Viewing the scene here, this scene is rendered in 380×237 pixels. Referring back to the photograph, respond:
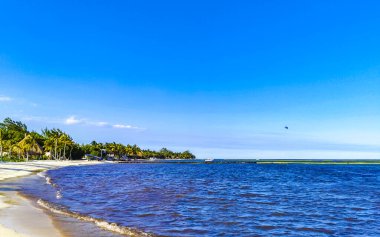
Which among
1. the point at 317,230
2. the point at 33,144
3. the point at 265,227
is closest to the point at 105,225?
the point at 265,227

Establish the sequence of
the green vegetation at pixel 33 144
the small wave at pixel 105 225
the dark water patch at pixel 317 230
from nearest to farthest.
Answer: the small wave at pixel 105 225, the dark water patch at pixel 317 230, the green vegetation at pixel 33 144

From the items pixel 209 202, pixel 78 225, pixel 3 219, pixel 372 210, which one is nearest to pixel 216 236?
pixel 78 225

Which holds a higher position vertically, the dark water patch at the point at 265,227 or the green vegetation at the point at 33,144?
the green vegetation at the point at 33,144

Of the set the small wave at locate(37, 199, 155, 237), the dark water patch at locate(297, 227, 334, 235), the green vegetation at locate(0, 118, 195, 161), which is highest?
the green vegetation at locate(0, 118, 195, 161)

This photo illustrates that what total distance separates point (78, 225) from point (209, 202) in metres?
12.0

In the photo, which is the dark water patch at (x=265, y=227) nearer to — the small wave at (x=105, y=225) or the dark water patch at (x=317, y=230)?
the dark water patch at (x=317, y=230)

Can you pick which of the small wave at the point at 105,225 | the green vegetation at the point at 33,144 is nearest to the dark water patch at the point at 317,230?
the small wave at the point at 105,225

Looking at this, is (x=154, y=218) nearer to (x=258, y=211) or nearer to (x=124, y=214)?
(x=124, y=214)

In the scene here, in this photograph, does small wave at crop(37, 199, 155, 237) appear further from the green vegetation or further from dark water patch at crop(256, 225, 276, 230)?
the green vegetation

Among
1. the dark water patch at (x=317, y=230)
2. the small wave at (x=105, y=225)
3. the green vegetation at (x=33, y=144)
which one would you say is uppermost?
the green vegetation at (x=33, y=144)

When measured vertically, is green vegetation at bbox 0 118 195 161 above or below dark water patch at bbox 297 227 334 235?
above

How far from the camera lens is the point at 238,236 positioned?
14773 mm

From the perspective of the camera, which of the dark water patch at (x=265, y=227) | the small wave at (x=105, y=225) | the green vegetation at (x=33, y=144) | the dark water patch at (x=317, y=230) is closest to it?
the small wave at (x=105, y=225)

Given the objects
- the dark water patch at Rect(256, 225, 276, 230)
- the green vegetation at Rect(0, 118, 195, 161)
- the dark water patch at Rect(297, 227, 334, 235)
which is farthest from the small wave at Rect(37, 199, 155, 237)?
the green vegetation at Rect(0, 118, 195, 161)
